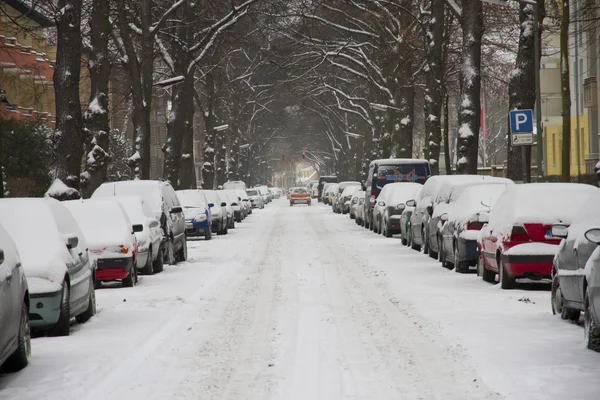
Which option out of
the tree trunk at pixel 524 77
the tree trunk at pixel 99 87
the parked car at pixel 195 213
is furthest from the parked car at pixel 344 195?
the tree trunk at pixel 524 77

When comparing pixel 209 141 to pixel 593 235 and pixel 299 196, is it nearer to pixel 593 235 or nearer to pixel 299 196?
pixel 299 196

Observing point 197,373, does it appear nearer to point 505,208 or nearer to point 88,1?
point 505,208

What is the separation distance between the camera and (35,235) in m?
13.0

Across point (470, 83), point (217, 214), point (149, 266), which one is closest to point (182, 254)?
point (149, 266)

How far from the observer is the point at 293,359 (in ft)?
34.4

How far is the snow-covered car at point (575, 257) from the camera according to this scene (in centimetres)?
1225

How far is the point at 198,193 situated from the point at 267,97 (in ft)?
164

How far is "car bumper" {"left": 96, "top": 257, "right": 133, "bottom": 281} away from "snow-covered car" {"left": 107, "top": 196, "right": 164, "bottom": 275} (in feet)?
4.76

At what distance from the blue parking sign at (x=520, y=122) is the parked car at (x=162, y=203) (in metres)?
7.35

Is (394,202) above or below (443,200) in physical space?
below

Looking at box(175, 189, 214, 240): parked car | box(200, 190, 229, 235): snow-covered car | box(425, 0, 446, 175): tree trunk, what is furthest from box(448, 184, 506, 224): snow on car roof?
box(200, 190, 229, 235): snow-covered car

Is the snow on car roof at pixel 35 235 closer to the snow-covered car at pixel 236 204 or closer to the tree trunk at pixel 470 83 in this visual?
the tree trunk at pixel 470 83

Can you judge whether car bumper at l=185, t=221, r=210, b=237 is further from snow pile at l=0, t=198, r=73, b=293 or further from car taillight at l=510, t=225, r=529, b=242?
snow pile at l=0, t=198, r=73, b=293

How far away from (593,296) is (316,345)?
2.58 meters
